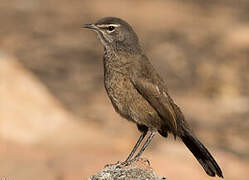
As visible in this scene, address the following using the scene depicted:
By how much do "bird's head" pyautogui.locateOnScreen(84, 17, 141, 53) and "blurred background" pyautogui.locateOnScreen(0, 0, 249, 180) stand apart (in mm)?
1383

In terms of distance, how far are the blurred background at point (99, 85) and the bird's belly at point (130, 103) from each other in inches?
37.6

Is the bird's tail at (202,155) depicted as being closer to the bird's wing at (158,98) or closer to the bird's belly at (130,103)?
the bird's wing at (158,98)

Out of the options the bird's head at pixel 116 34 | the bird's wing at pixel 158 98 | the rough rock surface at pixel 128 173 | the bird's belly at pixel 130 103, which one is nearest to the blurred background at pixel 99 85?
the bird's belly at pixel 130 103

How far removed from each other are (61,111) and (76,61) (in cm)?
673

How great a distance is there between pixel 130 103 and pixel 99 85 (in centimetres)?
965

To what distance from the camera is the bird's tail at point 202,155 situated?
751 cm

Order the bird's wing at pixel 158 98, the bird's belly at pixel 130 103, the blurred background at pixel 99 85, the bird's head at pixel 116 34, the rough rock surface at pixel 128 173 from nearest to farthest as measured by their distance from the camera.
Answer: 1. the rough rock surface at pixel 128 173
2. the bird's belly at pixel 130 103
3. the bird's wing at pixel 158 98
4. the bird's head at pixel 116 34
5. the blurred background at pixel 99 85

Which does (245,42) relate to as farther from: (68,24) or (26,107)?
(26,107)

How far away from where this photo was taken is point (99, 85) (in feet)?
56.4

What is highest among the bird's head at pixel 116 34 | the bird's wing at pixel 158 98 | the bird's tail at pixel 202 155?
the bird's head at pixel 116 34

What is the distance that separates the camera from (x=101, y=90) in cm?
1692

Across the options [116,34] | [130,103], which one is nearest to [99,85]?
[116,34]

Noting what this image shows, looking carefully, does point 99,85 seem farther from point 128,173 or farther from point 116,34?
point 128,173

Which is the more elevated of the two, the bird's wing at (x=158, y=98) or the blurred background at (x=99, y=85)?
the bird's wing at (x=158, y=98)
